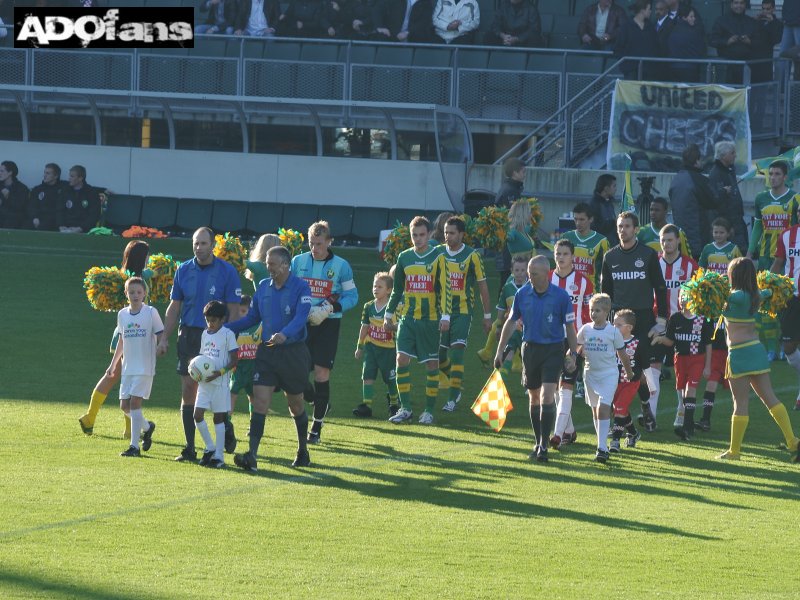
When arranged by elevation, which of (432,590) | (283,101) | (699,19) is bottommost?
(432,590)

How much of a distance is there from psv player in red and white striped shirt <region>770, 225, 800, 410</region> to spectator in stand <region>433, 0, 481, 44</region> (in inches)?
489

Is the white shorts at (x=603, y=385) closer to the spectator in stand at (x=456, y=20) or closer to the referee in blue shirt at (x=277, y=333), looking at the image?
the referee in blue shirt at (x=277, y=333)

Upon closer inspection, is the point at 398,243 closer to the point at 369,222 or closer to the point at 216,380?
the point at 216,380

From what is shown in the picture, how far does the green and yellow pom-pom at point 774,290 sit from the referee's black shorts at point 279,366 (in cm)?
452

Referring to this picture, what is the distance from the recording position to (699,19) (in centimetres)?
2662

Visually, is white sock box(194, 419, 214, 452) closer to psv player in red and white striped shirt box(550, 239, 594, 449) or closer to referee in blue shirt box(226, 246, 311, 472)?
referee in blue shirt box(226, 246, 311, 472)

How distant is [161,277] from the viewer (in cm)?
1320

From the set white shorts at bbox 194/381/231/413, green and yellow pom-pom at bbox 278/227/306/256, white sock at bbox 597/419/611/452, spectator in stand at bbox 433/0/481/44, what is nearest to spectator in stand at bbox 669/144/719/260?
green and yellow pom-pom at bbox 278/227/306/256

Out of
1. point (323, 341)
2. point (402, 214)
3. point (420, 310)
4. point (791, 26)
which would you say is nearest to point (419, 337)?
point (420, 310)

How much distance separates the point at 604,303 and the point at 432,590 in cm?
456

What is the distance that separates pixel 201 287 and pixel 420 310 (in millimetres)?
2857

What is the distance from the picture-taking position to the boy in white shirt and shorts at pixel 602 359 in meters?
12.4

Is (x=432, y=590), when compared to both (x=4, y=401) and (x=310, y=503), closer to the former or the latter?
(x=310, y=503)

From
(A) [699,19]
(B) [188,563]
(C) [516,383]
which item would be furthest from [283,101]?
(B) [188,563]
